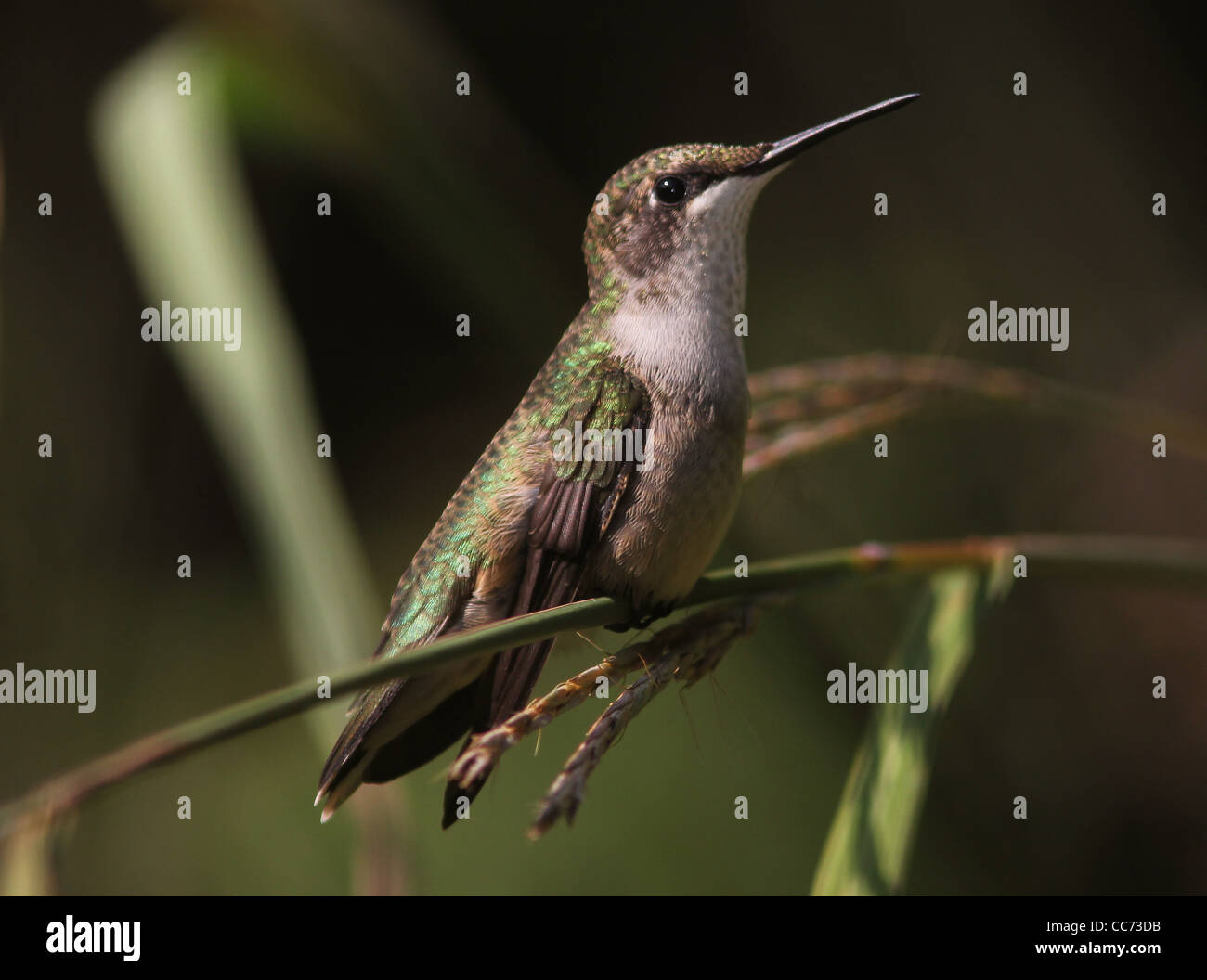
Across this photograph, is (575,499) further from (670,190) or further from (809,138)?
(809,138)

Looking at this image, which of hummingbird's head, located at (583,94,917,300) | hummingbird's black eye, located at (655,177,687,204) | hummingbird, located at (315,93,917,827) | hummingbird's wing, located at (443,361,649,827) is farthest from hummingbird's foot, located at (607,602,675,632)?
hummingbird's black eye, located at (655,177,687,204)

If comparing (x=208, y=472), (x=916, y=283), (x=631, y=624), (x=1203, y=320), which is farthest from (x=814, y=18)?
(x=208, y=472)

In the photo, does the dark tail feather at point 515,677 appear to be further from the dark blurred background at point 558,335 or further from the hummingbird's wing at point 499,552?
the dark blurred background at point 558,335

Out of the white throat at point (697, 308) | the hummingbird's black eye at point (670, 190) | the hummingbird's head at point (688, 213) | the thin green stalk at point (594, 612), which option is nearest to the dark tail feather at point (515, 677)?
the thin green stalk at point (594, 612)

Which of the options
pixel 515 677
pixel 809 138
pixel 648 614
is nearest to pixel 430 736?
pixel 515 677

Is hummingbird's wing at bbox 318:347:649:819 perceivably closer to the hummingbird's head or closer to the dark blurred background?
the hummingbird's head

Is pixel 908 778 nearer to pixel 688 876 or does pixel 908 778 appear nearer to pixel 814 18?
pixel 688 876
